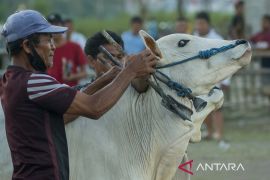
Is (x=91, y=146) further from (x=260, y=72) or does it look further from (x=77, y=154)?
Result: (x=260, y=72)

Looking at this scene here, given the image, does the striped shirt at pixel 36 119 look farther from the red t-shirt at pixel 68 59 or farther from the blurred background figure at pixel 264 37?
the blurred background figure at pixel 264 37

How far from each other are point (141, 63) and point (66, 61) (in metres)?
5.75

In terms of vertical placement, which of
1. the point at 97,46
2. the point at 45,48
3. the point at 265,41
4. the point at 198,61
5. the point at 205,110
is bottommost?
the point at 265,41

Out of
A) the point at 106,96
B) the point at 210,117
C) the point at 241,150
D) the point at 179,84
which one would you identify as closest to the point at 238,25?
the point at 210,117

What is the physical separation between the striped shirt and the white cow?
778mm

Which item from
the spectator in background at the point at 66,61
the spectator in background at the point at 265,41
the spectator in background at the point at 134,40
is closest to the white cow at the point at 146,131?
the spectator in background at the point at 66,61

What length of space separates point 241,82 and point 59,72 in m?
7.72

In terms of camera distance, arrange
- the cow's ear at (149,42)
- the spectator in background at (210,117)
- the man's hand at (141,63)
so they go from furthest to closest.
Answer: the spectator in background at (210,117) < the cow's ear at (149,42) < the man's hand at (141,63)

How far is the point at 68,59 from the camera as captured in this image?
10.7 meters

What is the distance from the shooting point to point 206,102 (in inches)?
230

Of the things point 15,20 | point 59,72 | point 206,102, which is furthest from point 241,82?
point 15,20

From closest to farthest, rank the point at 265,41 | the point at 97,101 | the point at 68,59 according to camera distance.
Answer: the point at 97,101
the point at 68,59
the point at 265,41

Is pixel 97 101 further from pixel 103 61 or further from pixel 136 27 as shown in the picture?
pixel 136 27

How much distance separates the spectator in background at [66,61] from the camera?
33.2 feet
